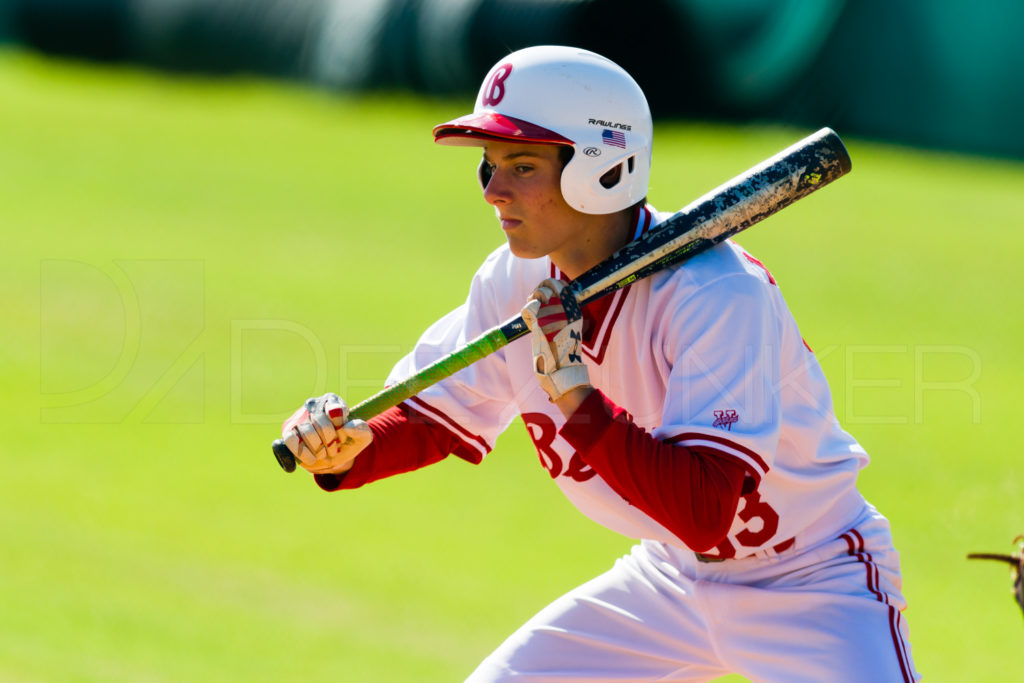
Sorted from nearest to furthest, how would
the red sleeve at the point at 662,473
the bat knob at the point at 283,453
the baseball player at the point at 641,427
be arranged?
the red sleeve at the point at 662,473 → the baseball player at the point at 641,427 → the bat knob at the point at 283,453

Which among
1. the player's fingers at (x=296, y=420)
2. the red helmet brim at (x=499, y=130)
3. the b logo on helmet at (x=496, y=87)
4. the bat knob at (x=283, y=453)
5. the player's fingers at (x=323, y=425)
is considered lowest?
the bat knob at (x=283, y=453)

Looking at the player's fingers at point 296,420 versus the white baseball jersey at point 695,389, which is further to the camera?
the player's fingers at point 296,420

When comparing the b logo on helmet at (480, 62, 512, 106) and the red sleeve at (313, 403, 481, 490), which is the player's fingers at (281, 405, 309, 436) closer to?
the red sleeve at (313, 403, 481, 490)

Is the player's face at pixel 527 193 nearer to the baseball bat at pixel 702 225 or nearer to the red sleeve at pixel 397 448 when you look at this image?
the baseball bat at pixel 702 225

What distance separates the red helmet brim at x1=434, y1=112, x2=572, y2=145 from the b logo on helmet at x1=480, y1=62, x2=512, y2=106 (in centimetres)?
6

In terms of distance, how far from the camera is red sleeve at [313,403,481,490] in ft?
14.0

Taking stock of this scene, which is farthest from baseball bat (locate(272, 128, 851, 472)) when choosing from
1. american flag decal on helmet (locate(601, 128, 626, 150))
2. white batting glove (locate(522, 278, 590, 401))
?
american flag decal on helmet (locate(601, 128, 626, 150))

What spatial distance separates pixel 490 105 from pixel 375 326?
7.47 metres

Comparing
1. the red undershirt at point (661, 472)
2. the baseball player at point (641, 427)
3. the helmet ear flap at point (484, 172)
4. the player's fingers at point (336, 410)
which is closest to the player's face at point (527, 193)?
the baseball player at point (641, 427)

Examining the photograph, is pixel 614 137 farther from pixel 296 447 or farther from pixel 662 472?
pixel 296 447

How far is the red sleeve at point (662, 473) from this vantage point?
3438 millimetres

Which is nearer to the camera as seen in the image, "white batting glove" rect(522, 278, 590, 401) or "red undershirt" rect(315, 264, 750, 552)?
"red undershirt" rect(315, 264, 750, 552)

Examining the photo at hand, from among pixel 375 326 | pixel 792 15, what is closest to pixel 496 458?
pixel 375 326

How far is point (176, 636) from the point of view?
6.42 metres
